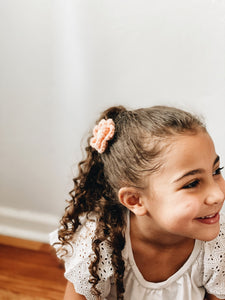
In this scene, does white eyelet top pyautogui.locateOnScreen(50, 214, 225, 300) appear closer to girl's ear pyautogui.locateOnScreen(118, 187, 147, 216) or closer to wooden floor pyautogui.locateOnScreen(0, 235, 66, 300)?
girl's ear pyautogui.locateOnScreen(118, 187, 147, 216)

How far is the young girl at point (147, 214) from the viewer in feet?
3.05

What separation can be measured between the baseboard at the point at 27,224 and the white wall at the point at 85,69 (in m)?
0.09

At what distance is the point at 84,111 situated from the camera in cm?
134

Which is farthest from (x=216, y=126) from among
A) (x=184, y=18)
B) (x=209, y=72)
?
(x=184, y=18)

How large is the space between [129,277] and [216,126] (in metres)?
0.49

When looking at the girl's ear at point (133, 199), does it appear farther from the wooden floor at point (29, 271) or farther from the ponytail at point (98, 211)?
the wooden floor at point (29, 271)

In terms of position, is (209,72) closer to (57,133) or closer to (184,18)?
(184,18)

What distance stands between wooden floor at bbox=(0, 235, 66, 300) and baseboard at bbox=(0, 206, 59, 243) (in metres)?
0.02

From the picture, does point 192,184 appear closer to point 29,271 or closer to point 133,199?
point 133,199

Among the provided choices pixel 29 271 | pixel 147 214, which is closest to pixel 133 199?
pixel 147 214

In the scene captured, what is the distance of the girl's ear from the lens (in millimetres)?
997

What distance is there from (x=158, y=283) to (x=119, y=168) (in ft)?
1.14

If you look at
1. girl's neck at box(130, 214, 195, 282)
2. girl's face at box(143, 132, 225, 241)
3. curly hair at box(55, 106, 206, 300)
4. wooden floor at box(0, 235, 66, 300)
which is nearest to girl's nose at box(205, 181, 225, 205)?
girl's face at box(143, 132, 225, 241)

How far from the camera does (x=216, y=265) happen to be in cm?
108
